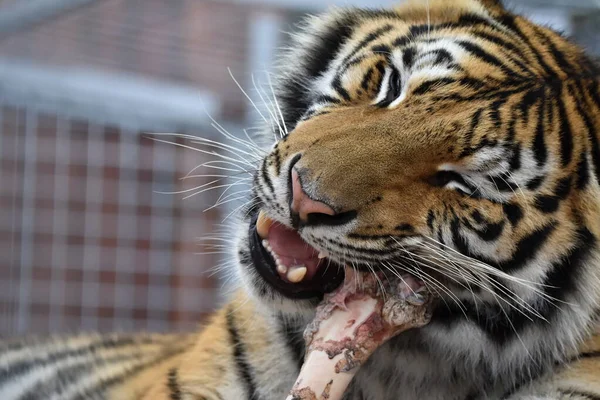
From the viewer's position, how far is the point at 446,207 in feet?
3.80

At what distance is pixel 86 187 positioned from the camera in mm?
3848

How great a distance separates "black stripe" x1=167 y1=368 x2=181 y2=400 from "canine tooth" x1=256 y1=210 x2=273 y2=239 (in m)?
0.42

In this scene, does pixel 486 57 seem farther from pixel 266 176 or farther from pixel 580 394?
pixel 580 394

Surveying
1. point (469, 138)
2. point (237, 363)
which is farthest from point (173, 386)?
point (469, 138)

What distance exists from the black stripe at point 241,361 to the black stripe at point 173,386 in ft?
0.38

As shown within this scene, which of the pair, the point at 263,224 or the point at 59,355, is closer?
the point at 263,224

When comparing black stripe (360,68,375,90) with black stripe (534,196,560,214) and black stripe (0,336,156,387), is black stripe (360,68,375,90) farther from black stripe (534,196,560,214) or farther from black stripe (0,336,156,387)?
black stripe (0,336,156,387)

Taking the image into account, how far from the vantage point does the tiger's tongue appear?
1.19 m

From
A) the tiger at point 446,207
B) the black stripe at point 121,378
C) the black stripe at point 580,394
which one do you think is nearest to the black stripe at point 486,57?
the tiger at point 446,207

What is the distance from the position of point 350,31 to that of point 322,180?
51cm

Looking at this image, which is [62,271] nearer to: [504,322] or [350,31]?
[350,31]

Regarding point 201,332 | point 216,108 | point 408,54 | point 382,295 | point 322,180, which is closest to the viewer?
point 322,180

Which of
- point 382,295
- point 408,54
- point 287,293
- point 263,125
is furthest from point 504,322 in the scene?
point 263,125

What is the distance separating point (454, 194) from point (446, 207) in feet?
0.06
